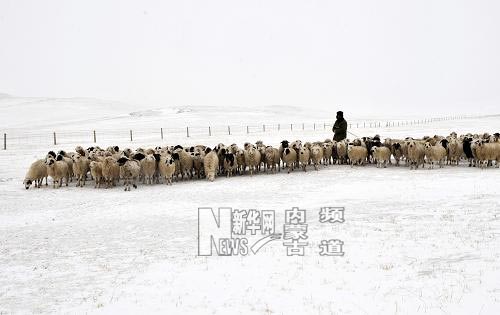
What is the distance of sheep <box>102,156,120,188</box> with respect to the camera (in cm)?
1720

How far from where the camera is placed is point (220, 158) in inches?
780

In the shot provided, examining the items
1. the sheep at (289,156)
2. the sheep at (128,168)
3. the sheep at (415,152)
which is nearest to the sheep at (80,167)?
the sheep at (128,168)

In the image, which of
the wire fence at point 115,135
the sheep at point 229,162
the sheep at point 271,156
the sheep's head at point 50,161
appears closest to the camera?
the sheep's head at point 50,161

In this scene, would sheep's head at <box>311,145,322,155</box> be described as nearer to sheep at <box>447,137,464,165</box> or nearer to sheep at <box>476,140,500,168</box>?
sheep at <box>447,137,464,165</box>

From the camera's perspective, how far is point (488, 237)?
8875mm

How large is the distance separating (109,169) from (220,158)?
4.65 meters

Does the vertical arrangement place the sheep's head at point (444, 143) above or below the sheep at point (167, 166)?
above

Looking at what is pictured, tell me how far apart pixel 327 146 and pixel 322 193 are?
7.20 m

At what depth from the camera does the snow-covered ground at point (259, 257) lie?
271 inches

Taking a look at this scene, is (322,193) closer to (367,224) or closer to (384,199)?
(384,199)

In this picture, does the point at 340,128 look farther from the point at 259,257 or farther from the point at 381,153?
the point at 259,257

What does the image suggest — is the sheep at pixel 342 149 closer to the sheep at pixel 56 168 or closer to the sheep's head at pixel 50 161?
the sheep at pixel 56 168

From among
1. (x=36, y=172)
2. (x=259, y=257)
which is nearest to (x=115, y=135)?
(x=36, y=172)

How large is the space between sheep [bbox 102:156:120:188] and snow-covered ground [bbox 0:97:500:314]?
1.80 meters
